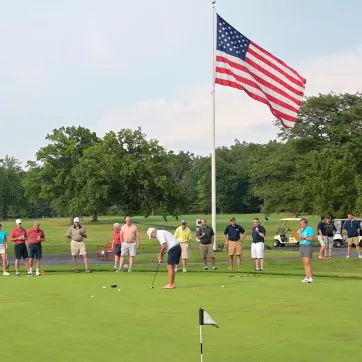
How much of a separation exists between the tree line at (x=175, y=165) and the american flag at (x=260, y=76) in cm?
2122

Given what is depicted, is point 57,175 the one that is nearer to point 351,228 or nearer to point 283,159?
point 283,159

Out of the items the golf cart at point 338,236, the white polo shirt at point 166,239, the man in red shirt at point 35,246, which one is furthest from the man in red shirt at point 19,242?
the golf cart at point 338,236

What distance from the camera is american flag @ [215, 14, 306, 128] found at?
2683cm

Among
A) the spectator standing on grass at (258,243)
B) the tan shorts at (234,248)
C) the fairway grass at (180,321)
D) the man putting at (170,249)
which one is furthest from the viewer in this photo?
the tan shorts at (234,248)

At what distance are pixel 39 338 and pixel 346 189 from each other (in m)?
43.5

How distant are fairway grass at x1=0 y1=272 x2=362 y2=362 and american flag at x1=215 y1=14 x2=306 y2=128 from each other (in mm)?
8789

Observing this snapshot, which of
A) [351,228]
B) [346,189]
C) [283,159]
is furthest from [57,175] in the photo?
[351,228]

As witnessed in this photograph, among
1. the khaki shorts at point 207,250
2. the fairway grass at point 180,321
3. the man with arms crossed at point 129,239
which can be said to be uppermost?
the man with arms crossed at point 129,239

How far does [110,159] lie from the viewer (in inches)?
3110

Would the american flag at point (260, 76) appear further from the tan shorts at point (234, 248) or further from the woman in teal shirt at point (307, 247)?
the woman in teal shirt at point (307, 247)

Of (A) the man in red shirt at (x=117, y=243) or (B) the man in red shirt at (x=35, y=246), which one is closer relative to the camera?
(B) the man in red shirt at (x=35, y=246)

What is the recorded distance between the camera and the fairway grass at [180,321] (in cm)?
925

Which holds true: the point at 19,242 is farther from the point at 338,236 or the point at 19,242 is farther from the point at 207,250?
the point at 338,236

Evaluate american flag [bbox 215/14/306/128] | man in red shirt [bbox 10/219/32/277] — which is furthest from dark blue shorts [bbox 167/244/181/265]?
american flag [bbox 215/14/306/128]
